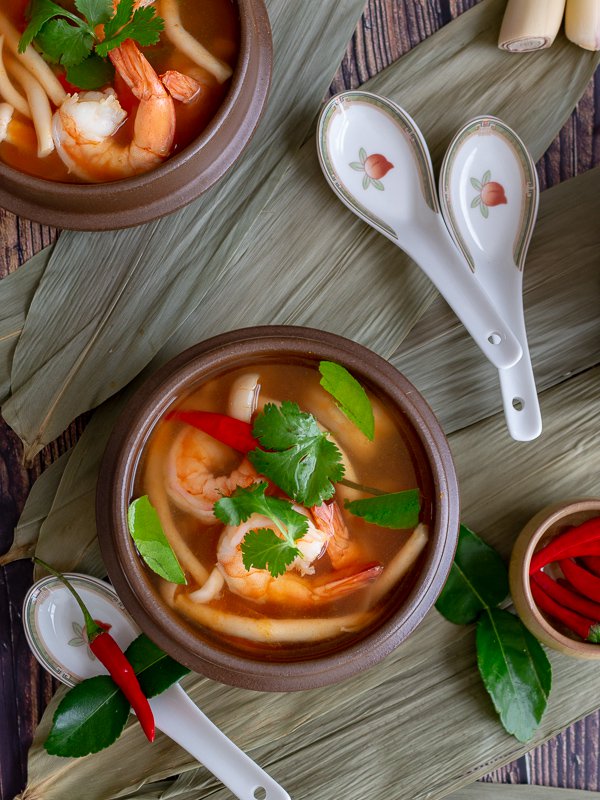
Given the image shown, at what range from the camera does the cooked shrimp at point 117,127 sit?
158 centimetres

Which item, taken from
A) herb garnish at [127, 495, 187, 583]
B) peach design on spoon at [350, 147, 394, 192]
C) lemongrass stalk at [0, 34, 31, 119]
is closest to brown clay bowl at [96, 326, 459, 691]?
herb garnish at [127, 495, 187, 583]

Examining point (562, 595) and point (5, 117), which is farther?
point (562, 595)

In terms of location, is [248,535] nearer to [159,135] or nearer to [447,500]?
[447,500]

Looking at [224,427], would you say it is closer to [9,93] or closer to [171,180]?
[171,180]

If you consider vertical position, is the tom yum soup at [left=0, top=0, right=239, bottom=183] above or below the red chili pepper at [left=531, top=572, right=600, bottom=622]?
above

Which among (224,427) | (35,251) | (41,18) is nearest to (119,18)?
(41,18)

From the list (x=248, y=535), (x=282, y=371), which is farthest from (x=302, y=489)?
(x=282, y=371)

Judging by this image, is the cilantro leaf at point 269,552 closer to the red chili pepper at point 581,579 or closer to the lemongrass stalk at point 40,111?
the red chili pepper at point 581,579

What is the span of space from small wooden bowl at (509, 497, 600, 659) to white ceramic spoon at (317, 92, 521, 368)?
459mm

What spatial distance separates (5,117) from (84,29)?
22cm

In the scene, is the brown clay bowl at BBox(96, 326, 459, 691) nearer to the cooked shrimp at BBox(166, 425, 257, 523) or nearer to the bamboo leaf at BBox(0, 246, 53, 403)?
the cooked shrimp at BBox(166, 425, 257, 523)

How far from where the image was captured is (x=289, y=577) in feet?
5.19

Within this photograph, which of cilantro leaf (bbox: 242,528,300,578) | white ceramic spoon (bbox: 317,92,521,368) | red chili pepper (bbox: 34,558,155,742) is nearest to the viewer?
cilantro leaf (bbox: 242,528,300,578)

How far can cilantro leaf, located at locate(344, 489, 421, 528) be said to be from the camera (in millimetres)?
1571
